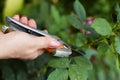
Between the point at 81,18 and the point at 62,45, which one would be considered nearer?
the point at 62,45

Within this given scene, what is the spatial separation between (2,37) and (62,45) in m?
0.16

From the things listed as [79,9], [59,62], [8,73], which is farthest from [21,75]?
[79,9]

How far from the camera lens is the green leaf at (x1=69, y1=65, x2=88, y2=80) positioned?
861 mm

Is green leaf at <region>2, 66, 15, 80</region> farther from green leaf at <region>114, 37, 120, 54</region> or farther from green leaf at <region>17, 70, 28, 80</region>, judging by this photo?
green leaf at <region>114, 37, 120, 54</region>

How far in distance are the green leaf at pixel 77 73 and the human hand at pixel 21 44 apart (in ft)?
0.39

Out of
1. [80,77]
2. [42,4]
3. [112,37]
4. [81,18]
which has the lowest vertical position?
[80,77]

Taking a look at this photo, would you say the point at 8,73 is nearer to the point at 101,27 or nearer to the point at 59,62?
the point at 59,62

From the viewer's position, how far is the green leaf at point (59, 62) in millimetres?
894

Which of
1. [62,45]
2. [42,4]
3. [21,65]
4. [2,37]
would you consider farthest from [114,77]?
[2,37]

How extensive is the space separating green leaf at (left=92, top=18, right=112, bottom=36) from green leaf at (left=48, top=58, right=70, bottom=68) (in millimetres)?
142

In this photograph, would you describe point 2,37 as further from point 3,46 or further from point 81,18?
point 81,18

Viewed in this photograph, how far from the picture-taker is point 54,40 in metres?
0.79

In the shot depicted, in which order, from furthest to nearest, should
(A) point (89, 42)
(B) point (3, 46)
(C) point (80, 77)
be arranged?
(A) point (89, 42), (C) point (80, 77), (B) point (3, 46)

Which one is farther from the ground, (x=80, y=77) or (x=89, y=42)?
(x=89, y=42)
